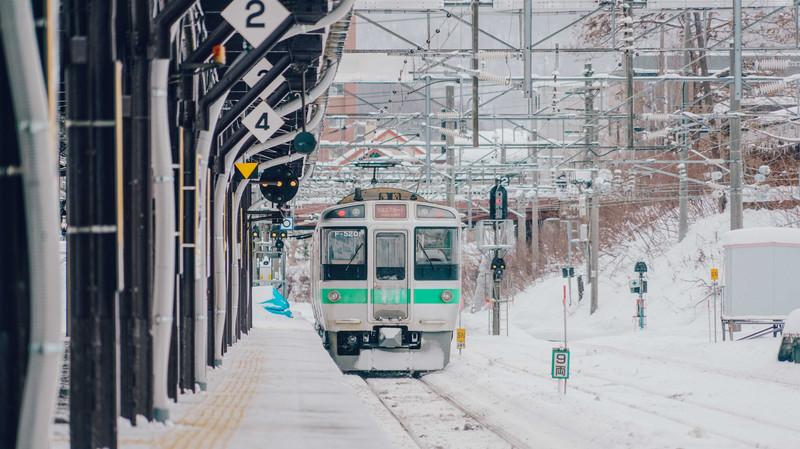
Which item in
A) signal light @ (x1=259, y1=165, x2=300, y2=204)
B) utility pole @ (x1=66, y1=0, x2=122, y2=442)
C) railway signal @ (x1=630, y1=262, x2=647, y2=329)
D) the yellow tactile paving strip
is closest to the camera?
utility pole @ (x1=66, y1=0, x2=122, y2=442)

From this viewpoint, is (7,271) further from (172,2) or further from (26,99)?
(172,2)

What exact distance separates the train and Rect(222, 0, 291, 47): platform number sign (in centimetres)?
859

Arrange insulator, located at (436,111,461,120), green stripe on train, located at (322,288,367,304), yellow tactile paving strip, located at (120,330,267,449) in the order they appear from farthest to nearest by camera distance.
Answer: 1. insulator, located at (436,111,461,120)
2. green stripe on train, located at (322,288,367,304)
3. yellow tactile paving strip, located at (120,330,267,449)

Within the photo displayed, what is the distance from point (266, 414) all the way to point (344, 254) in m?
9.16

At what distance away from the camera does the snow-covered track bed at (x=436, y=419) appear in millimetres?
10920

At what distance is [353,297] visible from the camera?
17.3 meters

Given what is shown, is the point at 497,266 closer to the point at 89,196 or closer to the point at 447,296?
the point at 447,296

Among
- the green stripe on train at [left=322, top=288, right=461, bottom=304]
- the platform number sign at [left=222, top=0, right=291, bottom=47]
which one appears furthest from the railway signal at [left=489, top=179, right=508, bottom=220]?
the platform number sign at [left=222, top=0, right=291, bottom=47]

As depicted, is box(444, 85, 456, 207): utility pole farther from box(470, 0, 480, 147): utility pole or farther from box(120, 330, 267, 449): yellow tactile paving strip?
box(120, 330, 267, 449): yellow tactile paving strip

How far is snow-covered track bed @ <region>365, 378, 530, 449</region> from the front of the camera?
430 inches

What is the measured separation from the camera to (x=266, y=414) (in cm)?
836

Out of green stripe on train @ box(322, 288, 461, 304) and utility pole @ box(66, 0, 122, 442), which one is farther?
green stripe on train @ box(322, 288, 461, 304)

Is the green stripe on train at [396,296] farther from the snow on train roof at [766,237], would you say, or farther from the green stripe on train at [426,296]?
the snow on train roof at [766,237]

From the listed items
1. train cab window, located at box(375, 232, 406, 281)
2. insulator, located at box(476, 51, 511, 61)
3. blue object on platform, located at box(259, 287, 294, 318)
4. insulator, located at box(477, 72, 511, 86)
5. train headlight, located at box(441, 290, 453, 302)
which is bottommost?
blue object on platform, located at box(259, 287, 294, 318)
